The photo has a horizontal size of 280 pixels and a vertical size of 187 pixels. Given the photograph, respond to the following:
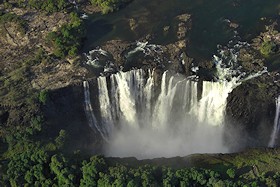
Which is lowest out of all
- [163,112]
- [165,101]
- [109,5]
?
[163,112]

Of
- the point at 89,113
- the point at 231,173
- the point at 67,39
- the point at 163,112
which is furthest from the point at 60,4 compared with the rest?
the point at 231,173

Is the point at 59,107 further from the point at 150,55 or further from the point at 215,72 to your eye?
the point at 215,72

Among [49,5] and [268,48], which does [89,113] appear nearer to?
[49,5]

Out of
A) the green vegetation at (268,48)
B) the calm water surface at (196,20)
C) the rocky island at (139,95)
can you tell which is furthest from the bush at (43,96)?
the green vegetation at (268,48)

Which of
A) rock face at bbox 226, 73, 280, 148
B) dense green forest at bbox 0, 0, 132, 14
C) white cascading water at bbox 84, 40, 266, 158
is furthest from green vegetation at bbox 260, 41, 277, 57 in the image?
dense green forest at bbox 0, 0, 132, 14

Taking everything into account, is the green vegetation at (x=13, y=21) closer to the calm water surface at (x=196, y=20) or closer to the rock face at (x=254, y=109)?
the calm water surface at (x=196, y=20)

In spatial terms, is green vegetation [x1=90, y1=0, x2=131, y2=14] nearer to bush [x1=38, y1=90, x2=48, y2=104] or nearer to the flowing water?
the flowing water
